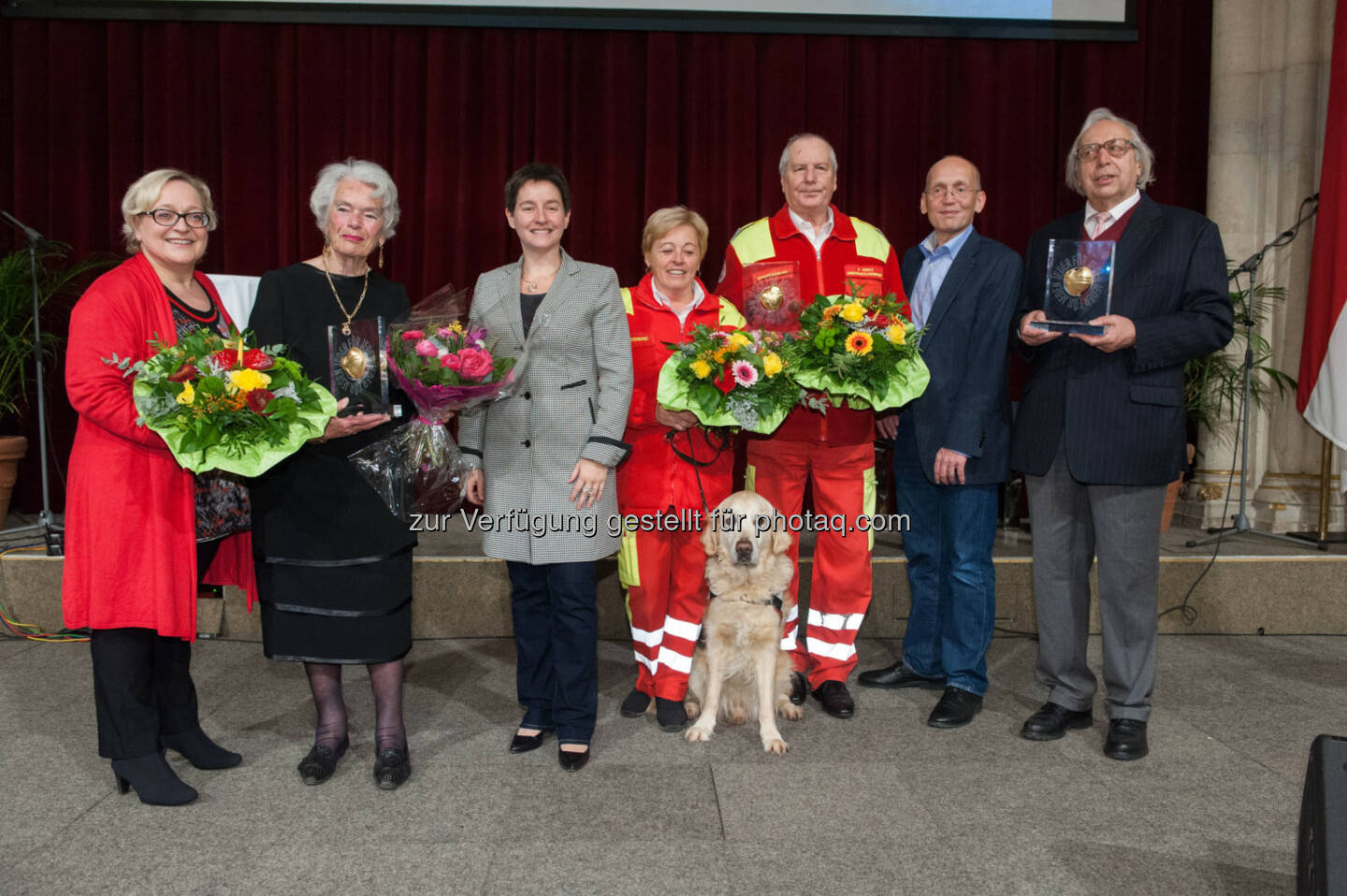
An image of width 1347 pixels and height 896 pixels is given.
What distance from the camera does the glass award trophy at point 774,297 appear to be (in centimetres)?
306

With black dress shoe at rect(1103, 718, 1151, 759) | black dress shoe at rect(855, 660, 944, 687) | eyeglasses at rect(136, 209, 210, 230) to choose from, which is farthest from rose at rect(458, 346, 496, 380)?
black dress shoe at rect(1103, 718, 1151, 759)

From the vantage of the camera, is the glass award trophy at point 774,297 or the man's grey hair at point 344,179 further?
the glass award trophy at point 774,297

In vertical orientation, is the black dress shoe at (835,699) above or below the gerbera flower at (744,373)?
below

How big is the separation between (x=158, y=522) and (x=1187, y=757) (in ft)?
10.1

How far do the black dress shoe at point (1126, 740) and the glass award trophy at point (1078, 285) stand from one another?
4.00 feet

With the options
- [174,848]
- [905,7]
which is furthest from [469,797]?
[905,7]

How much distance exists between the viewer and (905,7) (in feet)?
19.0

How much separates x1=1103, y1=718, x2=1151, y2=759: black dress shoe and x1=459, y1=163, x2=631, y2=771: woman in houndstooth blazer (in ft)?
5.27

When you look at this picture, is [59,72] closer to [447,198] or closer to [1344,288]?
[447,198]

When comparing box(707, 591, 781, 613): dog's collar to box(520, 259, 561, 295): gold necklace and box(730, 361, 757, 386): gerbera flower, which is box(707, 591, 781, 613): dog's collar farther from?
box(520, 259, 561, 295): gold necklace

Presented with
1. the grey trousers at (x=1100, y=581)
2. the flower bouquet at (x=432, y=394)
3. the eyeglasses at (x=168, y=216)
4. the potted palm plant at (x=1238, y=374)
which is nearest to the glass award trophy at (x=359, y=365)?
the flower bouquet at (x=432, y=394)

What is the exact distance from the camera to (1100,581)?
114 inches

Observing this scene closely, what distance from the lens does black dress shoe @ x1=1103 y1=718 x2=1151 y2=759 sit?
9.37 ft

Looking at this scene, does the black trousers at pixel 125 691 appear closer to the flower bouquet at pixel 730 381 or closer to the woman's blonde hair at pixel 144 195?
the woman's blonde hair at pixel 144 195
